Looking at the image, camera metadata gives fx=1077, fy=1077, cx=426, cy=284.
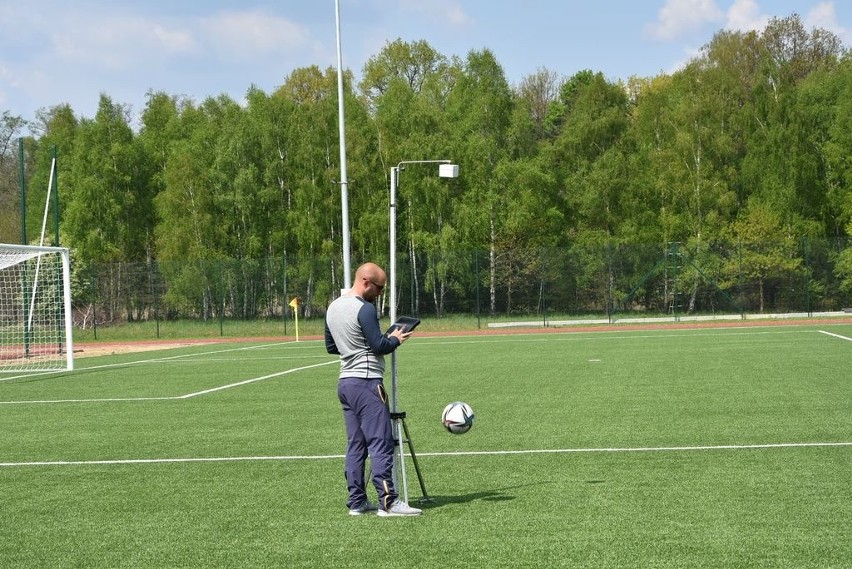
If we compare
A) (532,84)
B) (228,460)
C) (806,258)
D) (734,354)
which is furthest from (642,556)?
(532,84)

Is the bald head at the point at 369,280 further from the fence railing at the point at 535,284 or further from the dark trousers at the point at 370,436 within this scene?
the fence railing at the point at 535,284

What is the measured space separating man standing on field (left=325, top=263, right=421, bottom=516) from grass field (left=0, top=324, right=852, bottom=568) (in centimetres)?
21

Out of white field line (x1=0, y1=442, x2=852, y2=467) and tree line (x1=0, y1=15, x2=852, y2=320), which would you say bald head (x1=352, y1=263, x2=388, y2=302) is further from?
tree line (x1=0, y1=15, x2=852, y2=320)

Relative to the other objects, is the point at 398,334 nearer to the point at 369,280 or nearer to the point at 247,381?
the point at 369,280

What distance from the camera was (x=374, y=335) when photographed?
732 cm

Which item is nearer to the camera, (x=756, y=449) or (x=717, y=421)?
(x=756, y=449)

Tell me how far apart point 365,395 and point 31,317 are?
25655 mm

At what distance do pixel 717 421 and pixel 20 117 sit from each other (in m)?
79.7

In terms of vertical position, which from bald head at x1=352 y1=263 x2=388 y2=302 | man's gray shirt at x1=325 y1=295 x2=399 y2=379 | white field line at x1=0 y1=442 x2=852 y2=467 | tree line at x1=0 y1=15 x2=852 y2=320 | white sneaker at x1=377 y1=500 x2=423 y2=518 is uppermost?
tree line at x1=0 y1=15 x2=852 y2=320

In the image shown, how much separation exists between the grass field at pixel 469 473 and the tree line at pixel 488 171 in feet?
108

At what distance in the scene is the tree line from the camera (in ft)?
180

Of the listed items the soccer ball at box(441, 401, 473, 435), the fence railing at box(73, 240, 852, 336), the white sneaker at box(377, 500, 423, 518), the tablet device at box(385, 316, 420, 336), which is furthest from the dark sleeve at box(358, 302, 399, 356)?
the fence railing at box(73, 240, 852, 336)

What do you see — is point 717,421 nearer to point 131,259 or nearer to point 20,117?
point 131,259

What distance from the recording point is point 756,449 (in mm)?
10008
